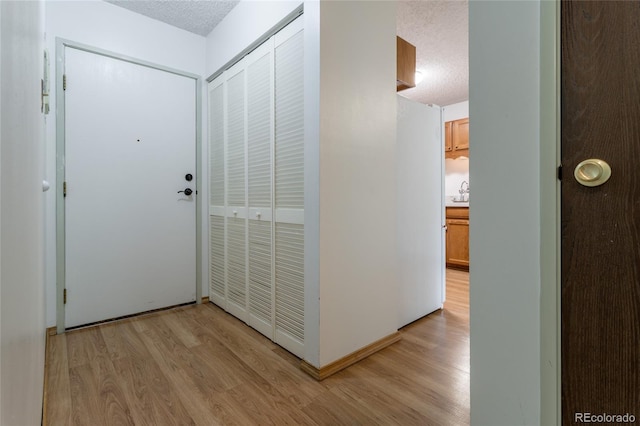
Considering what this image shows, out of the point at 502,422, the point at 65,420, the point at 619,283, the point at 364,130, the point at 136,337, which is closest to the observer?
the point at 619,283

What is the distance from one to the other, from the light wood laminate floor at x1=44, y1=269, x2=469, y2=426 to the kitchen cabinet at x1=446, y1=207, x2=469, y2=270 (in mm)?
2175

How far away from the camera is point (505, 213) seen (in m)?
0.78

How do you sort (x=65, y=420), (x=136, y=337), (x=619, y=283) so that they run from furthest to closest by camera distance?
(x=136, y=337) < (x=65, y=420) < (x=619, y=283)

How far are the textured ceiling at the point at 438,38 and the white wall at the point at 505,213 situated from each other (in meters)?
1.92

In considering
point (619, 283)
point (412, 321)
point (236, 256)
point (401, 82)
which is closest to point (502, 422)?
point (619, 283)

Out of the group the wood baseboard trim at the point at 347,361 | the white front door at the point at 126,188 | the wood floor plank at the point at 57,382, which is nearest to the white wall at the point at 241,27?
the white front door at the point at 126,188

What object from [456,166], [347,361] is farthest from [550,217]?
[456,166]

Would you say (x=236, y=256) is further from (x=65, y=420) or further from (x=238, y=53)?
(x=238, y=53)

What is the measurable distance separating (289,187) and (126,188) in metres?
1.53

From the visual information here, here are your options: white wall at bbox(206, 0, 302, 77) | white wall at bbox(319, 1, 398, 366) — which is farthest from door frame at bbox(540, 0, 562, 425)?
white wall at bbox(206, 0, 302, 77)

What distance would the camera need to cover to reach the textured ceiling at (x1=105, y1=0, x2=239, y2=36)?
2383mm

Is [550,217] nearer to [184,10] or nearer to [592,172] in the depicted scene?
[592,172]

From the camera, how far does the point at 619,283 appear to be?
2.18ft

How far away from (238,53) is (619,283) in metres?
2.59
